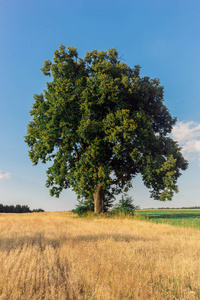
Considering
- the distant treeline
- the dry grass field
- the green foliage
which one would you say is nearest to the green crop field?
the green foliage

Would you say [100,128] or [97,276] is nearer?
[97,276]

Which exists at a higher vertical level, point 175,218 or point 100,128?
point 100,128

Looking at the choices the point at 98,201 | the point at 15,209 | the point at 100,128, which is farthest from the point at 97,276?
the point at 15,209

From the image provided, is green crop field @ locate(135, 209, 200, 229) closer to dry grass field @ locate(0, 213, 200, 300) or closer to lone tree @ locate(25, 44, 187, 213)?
lone tree @ locate(25, 44, 187, 213)

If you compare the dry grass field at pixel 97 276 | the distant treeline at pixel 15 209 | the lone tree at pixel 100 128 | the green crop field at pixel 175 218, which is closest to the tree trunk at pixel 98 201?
the lone tree at pixel 100 128

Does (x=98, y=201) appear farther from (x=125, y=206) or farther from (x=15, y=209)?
(x=15, y=209)

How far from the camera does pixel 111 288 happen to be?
4332 mm

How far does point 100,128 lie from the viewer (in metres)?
22.1

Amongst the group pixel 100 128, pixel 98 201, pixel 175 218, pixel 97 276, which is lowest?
pixel 97 276

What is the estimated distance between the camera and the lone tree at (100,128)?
71.1 feet

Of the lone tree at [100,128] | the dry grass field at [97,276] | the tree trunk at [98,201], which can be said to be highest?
the lone tree at [100,128]

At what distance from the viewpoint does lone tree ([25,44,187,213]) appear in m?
21.7

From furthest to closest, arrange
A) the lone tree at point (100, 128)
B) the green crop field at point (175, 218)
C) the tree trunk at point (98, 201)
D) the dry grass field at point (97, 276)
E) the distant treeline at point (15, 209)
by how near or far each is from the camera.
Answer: the distant treeline at point (15, 209)
the tree trunk at point (98, 201)
the lone tree at point (100, 128)
the green crop field at point (175, 218)
the dry grass field at point (97, 276)

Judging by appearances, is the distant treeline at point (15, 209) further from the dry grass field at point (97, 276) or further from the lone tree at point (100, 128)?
the dry grass field at point (97, 276)
